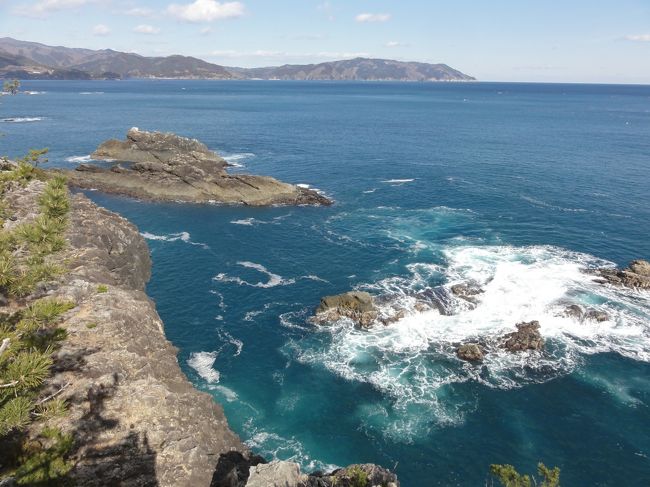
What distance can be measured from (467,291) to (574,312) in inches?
528

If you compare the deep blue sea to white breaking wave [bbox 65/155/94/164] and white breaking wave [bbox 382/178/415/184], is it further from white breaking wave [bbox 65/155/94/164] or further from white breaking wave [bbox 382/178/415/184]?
white breaking wave [bbox 65/155/94/164]

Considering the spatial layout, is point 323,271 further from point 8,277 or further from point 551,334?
point 8,277

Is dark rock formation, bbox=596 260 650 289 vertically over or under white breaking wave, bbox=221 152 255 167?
under

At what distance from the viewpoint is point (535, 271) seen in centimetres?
6769

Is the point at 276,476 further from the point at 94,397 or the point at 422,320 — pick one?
the point at 422,320

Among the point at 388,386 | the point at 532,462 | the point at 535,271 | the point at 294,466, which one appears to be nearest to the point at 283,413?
the point at 388,386

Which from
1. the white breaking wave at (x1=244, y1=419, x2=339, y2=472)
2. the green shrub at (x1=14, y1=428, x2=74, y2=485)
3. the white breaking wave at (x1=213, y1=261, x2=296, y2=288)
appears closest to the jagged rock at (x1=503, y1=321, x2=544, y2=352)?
the white breaking wave at (x1=244, y1=419, x2=339, y2=472)

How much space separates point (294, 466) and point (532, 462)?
79.1 ft

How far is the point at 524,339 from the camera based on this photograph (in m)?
51.7

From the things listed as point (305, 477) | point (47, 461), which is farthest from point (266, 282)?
point (305, 477)

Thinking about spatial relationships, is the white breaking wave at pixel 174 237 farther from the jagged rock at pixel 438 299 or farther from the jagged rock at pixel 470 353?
the jagged rock at pixel 470 353

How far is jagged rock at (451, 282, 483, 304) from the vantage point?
60.9 m

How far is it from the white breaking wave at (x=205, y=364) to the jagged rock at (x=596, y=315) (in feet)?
153

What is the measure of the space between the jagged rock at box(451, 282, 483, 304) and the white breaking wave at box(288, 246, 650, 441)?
112cm
